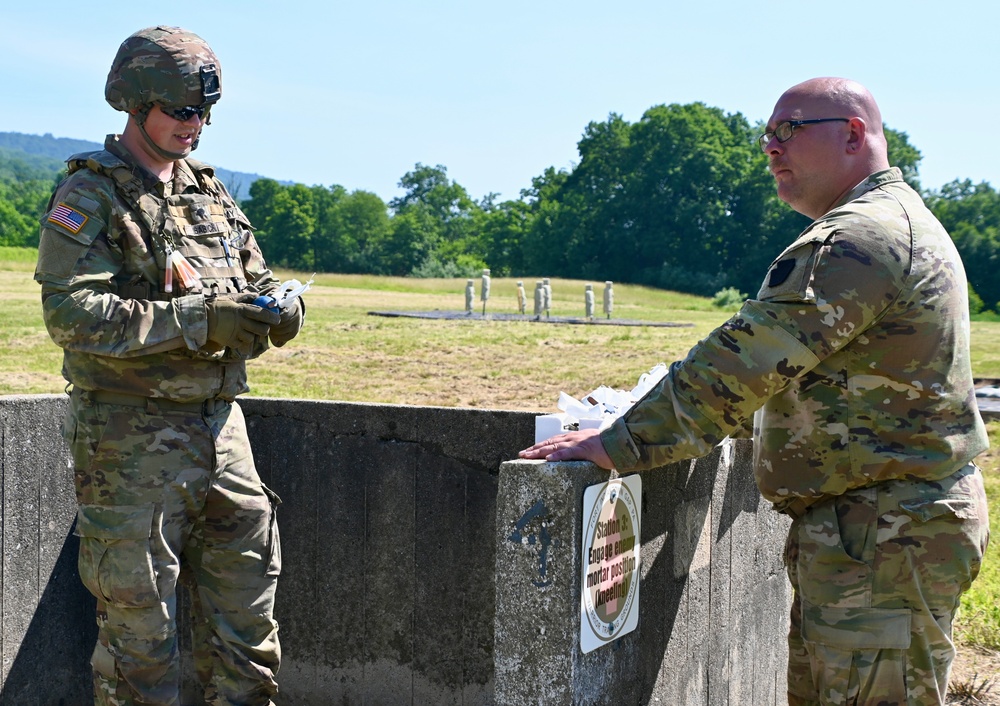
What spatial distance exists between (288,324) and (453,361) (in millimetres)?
12756

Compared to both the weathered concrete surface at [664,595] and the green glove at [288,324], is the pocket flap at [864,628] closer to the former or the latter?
the weathered concrete surface at [664,595]

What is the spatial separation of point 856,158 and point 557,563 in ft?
4.38

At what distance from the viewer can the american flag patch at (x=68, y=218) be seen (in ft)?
11.9

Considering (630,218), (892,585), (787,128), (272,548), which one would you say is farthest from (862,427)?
(630,218)

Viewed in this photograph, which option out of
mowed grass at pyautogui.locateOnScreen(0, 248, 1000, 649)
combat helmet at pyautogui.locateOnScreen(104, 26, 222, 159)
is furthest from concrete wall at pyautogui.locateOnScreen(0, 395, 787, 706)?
mowed grass at pyautogui.locateOnScreen(0, 248, 1000, 649)

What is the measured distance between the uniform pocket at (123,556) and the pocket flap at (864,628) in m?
2.08

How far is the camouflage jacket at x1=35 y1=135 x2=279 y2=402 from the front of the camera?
361 cm

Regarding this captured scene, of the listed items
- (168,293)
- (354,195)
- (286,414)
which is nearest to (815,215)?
(168,293)

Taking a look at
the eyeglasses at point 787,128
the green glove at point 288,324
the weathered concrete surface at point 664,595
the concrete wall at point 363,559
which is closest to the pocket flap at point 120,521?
the green glove at point 288,324

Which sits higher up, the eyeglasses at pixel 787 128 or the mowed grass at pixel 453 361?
the eyeglasses at pixel 787 128

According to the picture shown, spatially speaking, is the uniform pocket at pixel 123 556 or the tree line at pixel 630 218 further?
the tree line at pixel 630 218

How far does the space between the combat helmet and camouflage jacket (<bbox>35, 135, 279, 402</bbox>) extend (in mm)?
172

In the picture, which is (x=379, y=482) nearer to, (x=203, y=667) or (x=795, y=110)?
(x=203, y=667)

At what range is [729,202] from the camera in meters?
87.2
